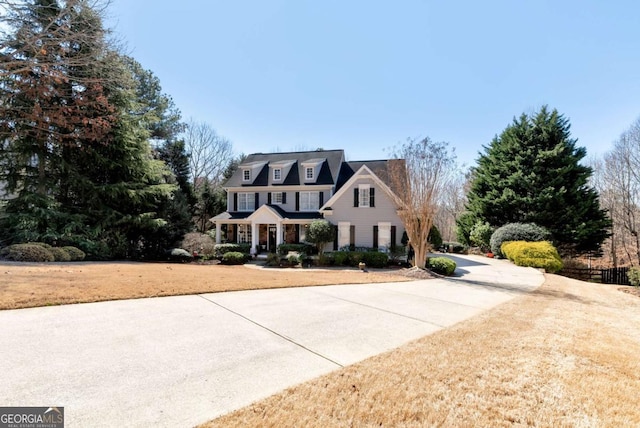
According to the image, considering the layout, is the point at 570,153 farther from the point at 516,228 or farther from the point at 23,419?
the point at 23,419

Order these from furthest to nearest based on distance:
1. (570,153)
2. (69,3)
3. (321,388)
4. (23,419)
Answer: (570,153), (69,3), (321,388), (23,419)

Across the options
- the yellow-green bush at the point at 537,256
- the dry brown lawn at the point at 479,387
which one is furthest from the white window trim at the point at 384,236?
the dry brown lawn at the point at 479,387

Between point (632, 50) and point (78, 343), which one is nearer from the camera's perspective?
point (78, 343)

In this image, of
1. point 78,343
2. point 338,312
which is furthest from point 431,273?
point 78,343

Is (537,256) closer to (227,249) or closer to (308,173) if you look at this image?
(308,173)

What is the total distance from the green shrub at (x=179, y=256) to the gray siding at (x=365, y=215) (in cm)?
1098

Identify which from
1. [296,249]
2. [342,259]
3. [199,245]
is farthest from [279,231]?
[342,259]

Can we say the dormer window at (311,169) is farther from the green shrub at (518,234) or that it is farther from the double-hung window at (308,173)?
the green shrub at (518,234)

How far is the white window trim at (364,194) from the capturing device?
71.7ft

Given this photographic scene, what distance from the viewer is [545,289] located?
461 inches

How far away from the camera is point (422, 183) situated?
15.2 meters

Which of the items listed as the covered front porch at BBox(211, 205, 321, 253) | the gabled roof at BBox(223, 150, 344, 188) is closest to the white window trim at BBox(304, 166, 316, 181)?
the gabled roof at BBox(223, 150, 344, 188)

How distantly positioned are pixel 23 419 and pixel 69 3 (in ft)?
38.7

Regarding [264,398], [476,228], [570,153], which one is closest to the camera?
[264,398]
